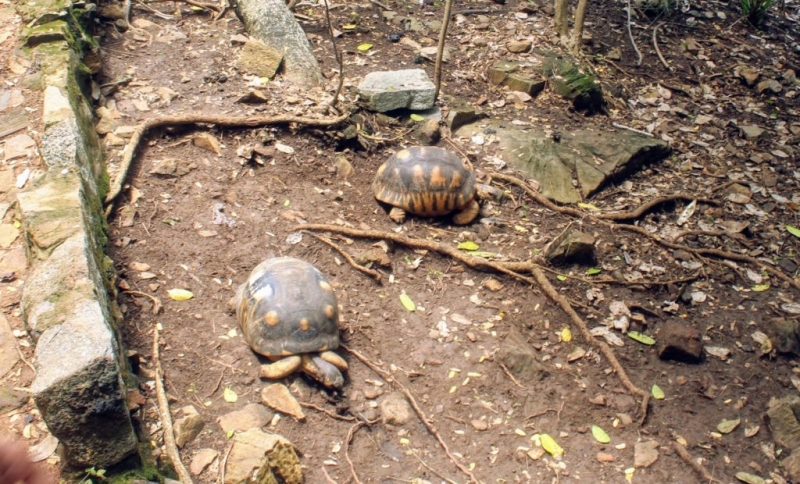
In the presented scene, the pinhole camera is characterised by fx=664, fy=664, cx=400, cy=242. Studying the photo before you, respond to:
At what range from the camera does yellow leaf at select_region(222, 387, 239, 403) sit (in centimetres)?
381

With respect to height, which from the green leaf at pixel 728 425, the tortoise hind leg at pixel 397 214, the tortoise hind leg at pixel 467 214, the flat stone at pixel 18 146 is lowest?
the green leaf at pixel 728 425

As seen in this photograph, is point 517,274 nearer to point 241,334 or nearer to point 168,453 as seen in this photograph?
point 241,334

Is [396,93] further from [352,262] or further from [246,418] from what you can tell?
[246,418]

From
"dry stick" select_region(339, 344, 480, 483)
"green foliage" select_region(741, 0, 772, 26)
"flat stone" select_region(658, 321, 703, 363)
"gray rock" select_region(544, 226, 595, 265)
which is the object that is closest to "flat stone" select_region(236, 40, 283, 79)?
"gray rock" select_region(544, 226, 595, 265)

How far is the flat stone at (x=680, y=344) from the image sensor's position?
4633 millimetres

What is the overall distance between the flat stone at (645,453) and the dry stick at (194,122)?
12.2 feet

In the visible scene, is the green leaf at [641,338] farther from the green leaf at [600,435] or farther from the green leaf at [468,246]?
the green leaf at [468,246]

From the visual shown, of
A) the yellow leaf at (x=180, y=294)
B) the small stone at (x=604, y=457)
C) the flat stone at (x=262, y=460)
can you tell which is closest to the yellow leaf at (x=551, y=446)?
the small stone at (x=604, y=457)

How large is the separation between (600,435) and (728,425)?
34.1 inches

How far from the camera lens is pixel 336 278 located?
16.2 feet

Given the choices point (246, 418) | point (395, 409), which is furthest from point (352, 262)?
point (246, 418)

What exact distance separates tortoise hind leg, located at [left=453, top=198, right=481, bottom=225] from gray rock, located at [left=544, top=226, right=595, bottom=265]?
2.41 ft

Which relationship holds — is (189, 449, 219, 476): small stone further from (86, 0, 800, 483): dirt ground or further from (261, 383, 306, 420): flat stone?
(261, 383, 306, 420): flat stone

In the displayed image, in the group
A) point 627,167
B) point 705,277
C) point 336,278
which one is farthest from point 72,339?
point 627,167
